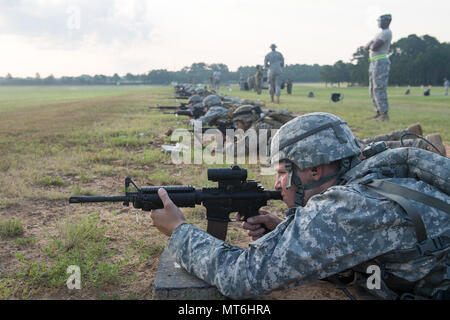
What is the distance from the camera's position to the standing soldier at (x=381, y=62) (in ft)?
41.7

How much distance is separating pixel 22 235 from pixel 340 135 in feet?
11.2

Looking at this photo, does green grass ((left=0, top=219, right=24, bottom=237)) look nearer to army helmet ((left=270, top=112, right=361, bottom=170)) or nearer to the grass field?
the grass field

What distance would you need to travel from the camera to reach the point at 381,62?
43.3ft

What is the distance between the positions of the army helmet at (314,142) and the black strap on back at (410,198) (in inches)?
15.1

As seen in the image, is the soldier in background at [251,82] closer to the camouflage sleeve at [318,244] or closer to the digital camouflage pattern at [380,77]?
the digital camouflage pattern at [380,77]

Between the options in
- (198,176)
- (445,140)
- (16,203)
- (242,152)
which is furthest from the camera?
(445,140)

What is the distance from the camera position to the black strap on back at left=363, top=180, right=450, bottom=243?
193cm

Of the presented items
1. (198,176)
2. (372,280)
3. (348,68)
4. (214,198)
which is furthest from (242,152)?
(348,68)

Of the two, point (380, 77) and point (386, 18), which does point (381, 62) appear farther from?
point (386, 18)

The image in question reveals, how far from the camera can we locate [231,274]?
7.38ft

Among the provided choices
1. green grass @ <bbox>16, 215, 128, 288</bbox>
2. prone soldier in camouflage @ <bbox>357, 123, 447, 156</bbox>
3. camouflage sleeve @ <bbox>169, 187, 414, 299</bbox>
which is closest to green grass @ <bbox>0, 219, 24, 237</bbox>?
green grass @ <bbox>16, 215, 128, 288</bbox>

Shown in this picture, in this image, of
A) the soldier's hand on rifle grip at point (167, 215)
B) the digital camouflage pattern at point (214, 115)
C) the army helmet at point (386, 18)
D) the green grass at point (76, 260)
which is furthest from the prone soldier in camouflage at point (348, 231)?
the army helmet at point (386, 18)

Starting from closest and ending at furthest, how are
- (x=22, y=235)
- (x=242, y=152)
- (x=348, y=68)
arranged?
(x=22, y=235) < (x=242, y=152) < (x=348, y=68)

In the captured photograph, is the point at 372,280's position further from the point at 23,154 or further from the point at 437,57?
the point at 437,57
